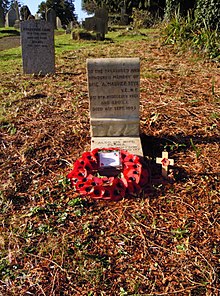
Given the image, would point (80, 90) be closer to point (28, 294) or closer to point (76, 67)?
point (76, 67)

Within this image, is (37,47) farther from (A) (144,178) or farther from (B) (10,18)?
(B) (10,18)

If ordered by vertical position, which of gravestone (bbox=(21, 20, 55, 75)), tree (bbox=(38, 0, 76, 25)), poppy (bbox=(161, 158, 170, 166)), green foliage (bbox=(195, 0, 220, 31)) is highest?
tree (bbox=(38, 0, 76, 25))

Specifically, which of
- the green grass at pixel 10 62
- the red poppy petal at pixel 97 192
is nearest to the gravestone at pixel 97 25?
the green grass at pixel 10 62

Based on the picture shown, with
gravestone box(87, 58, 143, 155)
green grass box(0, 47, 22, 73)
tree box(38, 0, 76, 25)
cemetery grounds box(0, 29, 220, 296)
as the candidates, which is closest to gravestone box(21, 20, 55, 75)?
green grass box(0, 47, 22, 73)

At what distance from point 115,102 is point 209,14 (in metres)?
6.20

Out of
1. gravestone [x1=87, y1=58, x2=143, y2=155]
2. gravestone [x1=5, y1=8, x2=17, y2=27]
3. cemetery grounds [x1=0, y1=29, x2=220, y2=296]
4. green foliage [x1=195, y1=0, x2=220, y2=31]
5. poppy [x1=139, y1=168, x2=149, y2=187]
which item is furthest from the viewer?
gravestone [x1=5, y1=8, x2=17, y2=27]

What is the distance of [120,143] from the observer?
3.30 metres

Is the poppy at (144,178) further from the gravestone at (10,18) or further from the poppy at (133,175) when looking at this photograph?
the gravestone at (10,18)

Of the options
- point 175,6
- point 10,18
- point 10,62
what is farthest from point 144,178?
point 10,18

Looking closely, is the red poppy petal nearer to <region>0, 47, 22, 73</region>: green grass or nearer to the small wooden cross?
the small wooden cross

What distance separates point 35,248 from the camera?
7.16 ft

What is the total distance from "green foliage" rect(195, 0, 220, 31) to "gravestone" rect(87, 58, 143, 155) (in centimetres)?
582

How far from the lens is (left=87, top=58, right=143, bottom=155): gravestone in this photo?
121 inches

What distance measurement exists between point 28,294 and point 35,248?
0.36m
